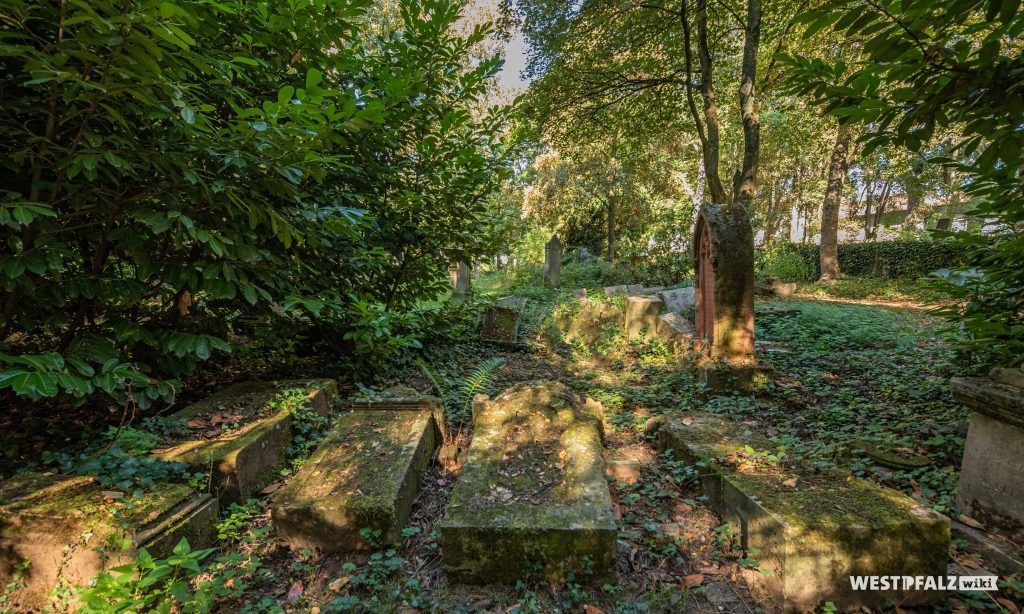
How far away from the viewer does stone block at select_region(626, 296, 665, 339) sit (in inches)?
299

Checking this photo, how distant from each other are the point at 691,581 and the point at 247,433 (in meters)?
2.89

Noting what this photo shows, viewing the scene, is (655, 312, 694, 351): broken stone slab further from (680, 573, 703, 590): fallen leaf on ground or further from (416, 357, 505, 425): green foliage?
(680, 573, 703, 590): fallen leaf on ground

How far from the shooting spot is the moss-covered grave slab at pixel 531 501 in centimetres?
222

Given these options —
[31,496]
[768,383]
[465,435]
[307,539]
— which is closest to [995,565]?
[768,383]

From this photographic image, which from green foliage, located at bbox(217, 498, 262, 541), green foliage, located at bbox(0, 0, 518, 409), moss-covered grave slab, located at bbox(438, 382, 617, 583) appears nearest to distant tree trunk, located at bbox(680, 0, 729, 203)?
green foliage, located at bbox(0, 0, 518, 409)

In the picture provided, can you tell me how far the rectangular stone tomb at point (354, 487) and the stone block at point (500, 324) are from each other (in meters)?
4.19

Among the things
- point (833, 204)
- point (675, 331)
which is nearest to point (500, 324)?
point (675, 331)

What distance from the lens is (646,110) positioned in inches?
362

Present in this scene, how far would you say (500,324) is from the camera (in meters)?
7.60

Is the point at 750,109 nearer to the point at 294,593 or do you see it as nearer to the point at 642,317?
the point at 642,317

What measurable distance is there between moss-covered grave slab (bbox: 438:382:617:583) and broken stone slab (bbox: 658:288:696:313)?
635 cm

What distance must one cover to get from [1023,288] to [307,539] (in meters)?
4.68

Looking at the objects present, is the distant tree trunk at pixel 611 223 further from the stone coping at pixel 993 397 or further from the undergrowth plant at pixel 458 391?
the stone coping at pixel 993 397

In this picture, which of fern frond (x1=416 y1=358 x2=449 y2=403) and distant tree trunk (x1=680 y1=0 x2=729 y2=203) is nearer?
fern frond (x1=416 y1=358 x2=449 y2=403)
